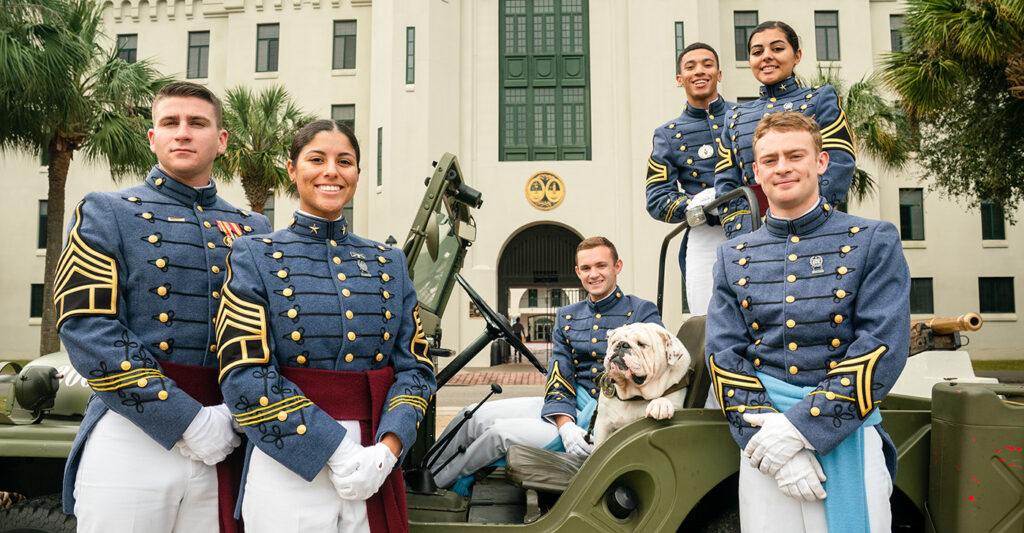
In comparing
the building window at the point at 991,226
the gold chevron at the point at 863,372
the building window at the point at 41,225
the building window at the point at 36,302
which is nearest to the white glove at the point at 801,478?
the gold chevron at the point at 863,372

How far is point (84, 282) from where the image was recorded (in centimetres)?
204

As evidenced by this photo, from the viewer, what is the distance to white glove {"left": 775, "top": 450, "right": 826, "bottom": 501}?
204cm

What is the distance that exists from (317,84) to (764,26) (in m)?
21.1

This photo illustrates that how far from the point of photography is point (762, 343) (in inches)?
90.1

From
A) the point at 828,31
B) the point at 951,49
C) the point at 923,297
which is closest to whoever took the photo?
the point at 951,49

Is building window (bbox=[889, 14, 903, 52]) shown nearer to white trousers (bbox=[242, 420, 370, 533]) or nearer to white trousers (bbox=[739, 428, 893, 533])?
white trousers (bbox=[739, 428, 893, 533])

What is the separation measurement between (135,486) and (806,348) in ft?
7.07

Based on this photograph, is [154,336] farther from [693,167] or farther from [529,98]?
[529,98]

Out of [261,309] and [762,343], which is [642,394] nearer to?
[762,343]

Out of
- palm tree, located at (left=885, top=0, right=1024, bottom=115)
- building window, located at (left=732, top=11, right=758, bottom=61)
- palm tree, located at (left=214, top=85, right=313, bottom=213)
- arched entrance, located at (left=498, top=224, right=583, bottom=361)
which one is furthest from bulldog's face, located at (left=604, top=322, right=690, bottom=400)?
building window, located at (left=732, top=11, right=758, bottom=61)

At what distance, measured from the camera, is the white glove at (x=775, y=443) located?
2.04 metres

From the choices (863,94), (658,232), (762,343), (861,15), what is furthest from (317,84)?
(762,343)

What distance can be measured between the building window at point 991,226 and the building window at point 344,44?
21.9 m

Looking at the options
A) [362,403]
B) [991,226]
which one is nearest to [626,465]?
[362,403]
